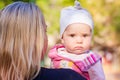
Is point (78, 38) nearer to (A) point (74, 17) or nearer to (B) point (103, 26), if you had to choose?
(A) point (74, 17)

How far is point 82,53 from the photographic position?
11.8ft

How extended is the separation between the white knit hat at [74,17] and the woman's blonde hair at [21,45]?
65 cm

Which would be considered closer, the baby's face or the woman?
the woman

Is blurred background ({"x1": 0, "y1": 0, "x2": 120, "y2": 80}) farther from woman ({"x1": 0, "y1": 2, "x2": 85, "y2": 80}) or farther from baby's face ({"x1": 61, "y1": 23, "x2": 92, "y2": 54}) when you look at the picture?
woman ({"x1": 0, "y1": 2, "x2": 85, "y2": 80})

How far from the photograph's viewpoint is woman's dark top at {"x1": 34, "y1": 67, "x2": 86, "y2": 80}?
2947 millimetres

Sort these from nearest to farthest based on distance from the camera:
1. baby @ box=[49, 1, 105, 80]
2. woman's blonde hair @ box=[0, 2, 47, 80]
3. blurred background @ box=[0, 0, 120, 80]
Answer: woman's blonde hair @ box=[0, 2, 47, 80] < baby @ box=[49, 1, 105, 80] < blurred background @ box=[0, 0, 120, 80]

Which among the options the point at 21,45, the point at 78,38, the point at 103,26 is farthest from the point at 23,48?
the point at 103,26

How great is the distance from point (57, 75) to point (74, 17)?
759 millimetres

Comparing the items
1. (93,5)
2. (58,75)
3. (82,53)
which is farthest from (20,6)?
(93,5)

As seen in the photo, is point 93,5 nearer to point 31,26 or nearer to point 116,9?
point 116,9

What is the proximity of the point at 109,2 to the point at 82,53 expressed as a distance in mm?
10947

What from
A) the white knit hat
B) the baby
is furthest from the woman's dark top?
the white knit hat

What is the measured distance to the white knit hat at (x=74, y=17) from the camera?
3.59 meters

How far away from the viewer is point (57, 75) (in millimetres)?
2955
